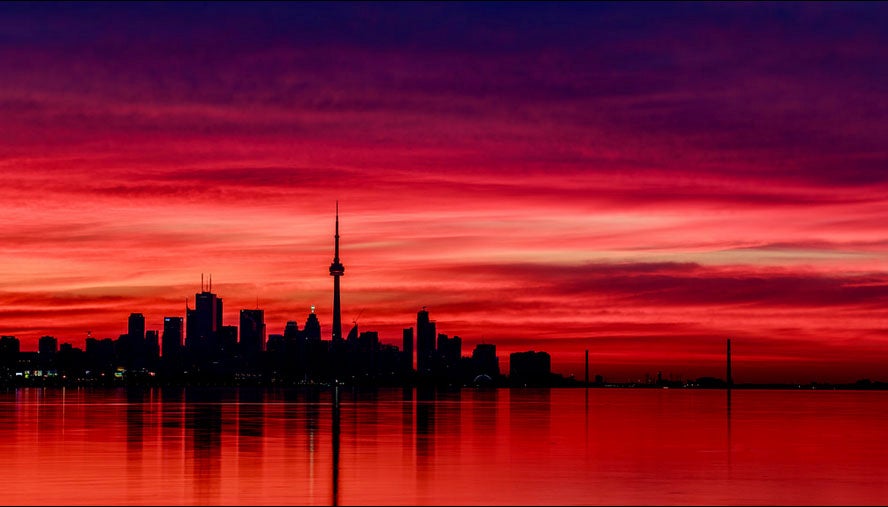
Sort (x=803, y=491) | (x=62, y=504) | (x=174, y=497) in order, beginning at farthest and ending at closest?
(x=803, y=491), (x=174, y=497), (x=62, y=504)

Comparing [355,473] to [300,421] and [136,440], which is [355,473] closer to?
[136,440]

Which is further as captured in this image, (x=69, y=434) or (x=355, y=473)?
(x=69, y=434)

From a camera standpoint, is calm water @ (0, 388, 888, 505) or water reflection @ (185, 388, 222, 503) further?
water reflection @ (185, 388, 222, 503)

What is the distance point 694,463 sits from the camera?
71312 mm

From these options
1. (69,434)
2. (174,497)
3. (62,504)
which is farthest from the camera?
(69,434)

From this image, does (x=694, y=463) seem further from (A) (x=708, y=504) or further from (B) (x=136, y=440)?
(B) (x=136, y=440)

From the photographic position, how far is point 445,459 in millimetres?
73750

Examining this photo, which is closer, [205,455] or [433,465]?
[433,465]

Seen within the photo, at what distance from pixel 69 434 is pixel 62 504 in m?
52.9

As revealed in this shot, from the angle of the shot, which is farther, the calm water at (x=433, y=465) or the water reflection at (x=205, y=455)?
the water reflection at (x=205, y=455)

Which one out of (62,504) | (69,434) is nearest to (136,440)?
(69,434)

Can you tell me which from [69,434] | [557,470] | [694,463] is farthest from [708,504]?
[69,434]

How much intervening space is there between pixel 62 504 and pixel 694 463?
113 ft

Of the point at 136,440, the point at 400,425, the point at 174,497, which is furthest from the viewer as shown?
the point at 400,425
